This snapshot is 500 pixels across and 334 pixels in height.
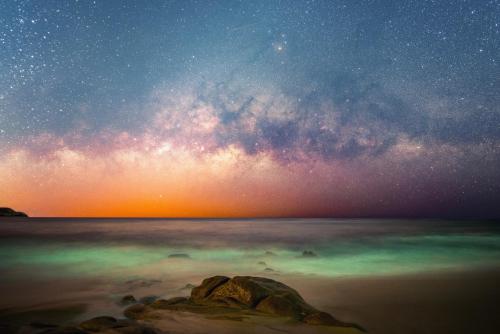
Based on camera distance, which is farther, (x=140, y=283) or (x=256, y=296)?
(x=140, y=283)

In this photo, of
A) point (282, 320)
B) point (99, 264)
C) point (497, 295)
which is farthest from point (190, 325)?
point (99, 264)

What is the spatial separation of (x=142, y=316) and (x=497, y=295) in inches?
396

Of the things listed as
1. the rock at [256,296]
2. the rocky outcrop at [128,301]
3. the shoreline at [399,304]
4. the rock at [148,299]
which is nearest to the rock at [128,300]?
the rocky outcrop at [128,301]

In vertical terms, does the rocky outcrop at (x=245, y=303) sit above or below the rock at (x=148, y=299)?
above

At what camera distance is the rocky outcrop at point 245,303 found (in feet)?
22.2

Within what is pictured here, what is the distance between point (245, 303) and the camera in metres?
7.19

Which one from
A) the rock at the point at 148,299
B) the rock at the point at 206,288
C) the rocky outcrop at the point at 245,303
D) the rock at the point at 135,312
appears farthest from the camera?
the rock at the point at 148,299

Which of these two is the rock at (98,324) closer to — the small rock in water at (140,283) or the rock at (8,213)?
the small rock in water at (140,283)

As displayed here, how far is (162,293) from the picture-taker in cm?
1038

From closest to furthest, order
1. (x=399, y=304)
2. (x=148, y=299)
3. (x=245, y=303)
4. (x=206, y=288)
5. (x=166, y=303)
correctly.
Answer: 1. (x=245, y=303)
2. (x=166, y=303)
3. (x=206, y=288)
4. (x=399, y=304)
5. (x=148, y=299)

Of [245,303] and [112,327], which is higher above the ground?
[112,327]

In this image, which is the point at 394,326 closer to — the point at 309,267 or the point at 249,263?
the point at 309,267

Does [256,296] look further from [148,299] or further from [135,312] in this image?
[148,299]

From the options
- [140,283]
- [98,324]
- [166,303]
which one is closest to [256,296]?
[166,303]
